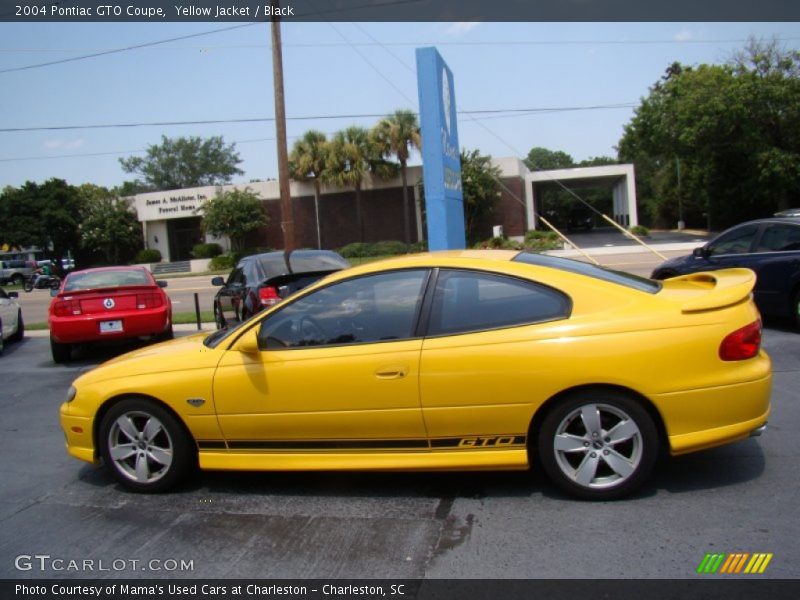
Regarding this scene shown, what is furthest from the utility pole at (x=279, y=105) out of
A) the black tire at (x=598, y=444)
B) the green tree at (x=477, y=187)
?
the green tree at (x=477, y=187)

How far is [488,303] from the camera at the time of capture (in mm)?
3971

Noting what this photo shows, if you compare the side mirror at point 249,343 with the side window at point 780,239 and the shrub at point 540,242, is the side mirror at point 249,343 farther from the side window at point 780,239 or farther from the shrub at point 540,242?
the shrub at point 540,242

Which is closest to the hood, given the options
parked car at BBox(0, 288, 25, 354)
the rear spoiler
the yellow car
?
the yellow car

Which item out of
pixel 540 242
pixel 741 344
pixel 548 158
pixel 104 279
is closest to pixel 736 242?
pixel 741 344

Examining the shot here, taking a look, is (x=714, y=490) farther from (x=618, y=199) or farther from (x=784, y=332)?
(x=618, y=199)

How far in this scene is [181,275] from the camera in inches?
1544

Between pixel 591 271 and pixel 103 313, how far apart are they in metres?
7.55

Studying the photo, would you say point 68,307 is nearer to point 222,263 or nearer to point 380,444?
point 380,444

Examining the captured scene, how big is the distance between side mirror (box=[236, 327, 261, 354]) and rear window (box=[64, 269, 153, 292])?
6.31m

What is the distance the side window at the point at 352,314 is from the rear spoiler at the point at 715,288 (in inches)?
62.7

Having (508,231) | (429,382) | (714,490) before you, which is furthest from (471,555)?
(508,231)

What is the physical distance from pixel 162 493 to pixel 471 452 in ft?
6.85

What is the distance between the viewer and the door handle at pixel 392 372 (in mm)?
3877
